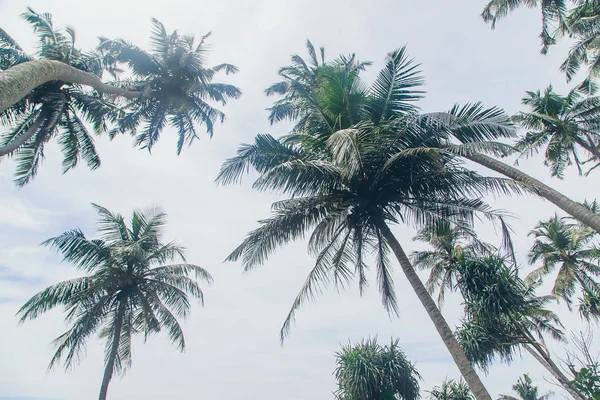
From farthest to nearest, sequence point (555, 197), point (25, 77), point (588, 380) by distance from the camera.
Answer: point (555, 197) → point (588, 380) → point (25, 77)

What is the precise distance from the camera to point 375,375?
18.0 metres

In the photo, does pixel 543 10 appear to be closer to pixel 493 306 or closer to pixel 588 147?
pixel 588 147

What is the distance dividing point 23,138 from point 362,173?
860 cm

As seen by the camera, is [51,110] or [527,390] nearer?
[51,110]

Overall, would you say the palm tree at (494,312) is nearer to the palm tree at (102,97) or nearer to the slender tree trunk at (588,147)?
the slender tree trunk at (588,147)

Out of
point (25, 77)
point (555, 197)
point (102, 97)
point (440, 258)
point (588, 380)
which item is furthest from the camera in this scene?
point (440, 258)

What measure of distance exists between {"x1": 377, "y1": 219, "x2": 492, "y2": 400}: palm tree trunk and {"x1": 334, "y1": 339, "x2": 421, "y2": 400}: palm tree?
11063 mm

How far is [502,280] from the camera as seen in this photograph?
13391mm

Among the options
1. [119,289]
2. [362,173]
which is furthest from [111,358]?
[362,173]

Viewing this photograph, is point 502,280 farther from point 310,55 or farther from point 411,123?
point 310,55

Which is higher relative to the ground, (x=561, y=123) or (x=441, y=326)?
(x=561, y=123)

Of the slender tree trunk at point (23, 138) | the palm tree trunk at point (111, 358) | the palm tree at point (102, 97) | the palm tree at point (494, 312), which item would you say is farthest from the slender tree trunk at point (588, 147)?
the palm tree trunk at point (111, 358)

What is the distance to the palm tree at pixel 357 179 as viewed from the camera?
949cm

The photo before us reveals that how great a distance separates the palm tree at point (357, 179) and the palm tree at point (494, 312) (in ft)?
14.8
